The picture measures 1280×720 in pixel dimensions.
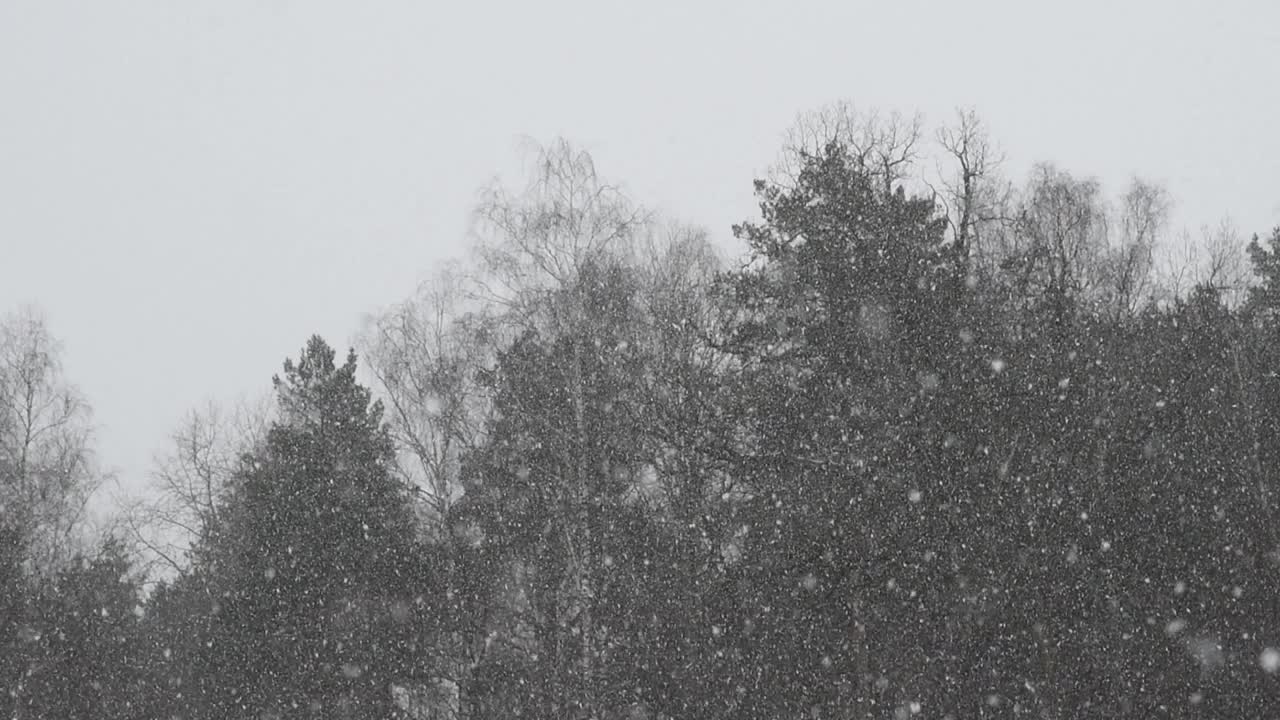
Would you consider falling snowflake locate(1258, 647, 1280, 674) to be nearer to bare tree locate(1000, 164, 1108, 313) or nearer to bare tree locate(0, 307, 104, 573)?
bare tree locate(1000, 164, 1108, 313)

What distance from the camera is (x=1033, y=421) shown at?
28.2 feet

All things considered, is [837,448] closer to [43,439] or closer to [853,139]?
[853,139]

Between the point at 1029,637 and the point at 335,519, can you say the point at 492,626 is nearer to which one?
the point at 335,519

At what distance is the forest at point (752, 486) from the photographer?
7875 millimetres

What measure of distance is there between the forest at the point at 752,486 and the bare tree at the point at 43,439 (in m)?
0.11

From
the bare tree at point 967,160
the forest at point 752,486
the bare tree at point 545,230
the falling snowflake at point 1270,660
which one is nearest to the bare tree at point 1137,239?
the forest at point 752,486

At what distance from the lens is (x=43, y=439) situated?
21.1m

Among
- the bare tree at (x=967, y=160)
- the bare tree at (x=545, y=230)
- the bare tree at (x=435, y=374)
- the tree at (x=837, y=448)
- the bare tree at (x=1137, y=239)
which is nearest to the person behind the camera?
the tree at (x=837, y=448)

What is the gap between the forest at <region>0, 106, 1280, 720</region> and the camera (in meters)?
7.88

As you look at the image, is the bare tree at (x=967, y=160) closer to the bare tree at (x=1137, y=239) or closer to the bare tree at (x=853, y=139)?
the bare tree at (x=853, y=139)

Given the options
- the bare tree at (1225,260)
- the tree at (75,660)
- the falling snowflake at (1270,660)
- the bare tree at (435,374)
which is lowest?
the falling snowflake at (1270,660)

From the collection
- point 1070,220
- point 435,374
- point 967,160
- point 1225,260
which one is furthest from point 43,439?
point 1225,260

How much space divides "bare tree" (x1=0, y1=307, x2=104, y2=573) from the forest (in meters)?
0.11

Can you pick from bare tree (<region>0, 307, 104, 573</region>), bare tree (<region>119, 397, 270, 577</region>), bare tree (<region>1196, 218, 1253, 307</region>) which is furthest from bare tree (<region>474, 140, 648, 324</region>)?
bare tree (<region>1196, 218, 1253, 307</region>)
